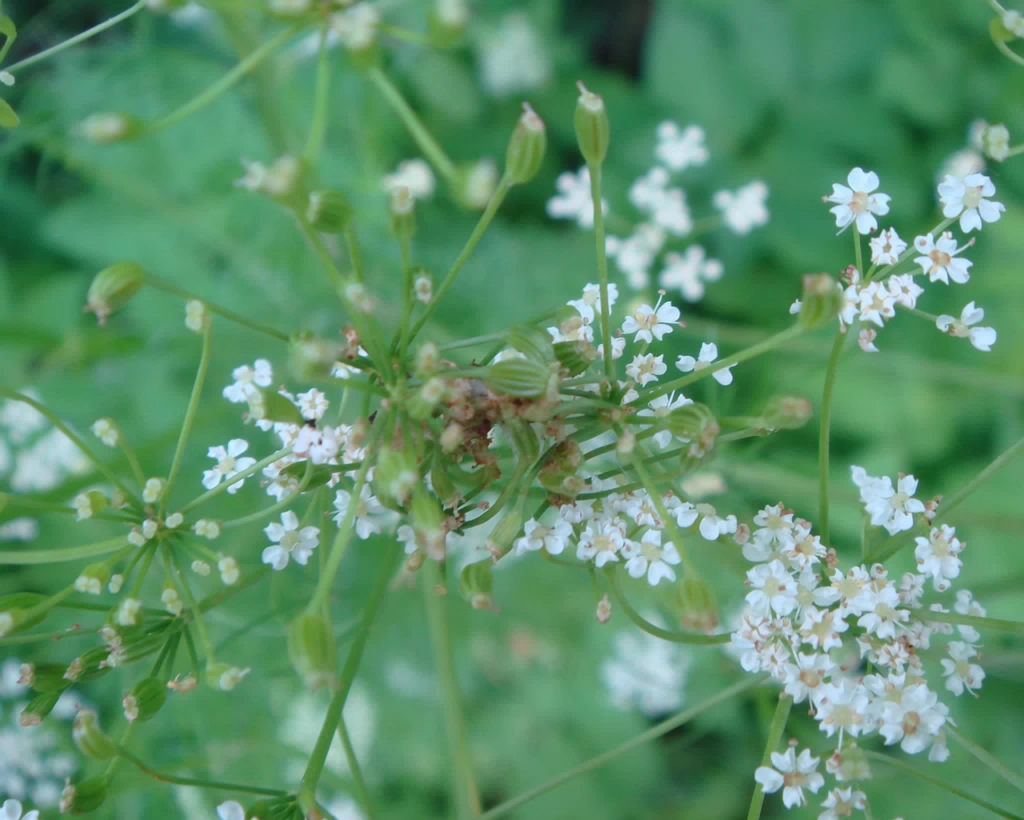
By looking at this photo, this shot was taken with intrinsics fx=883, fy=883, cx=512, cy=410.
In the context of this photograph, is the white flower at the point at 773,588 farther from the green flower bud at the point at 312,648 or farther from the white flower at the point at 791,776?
the green flower bud at the point at 312,648

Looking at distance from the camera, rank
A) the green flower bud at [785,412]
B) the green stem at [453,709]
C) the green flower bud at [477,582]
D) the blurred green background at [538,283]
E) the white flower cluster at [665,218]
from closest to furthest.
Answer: the green flower bud at [785,412], the green flower bud at [477,582], the green stem at [453,709], the white flower cluster at [665,218], the blurred green background at [538,283]

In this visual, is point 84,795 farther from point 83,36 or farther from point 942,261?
point 942,261

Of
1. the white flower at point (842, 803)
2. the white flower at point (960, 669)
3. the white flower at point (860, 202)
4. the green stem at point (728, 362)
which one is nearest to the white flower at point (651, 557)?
the green stem at point (728, 362)

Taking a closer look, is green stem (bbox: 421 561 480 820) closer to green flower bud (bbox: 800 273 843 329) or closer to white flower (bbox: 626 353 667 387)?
white flower (bbox: 626 353 667 387)

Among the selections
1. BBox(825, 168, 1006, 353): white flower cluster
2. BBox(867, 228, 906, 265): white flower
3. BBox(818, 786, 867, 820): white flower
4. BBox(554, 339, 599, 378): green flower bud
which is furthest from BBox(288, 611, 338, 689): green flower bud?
BBox(867, 228, 906, 265): white flower

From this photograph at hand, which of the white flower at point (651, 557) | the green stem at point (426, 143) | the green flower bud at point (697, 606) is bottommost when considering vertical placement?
the white flower at point (651, 557)

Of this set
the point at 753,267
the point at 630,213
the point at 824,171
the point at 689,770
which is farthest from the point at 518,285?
the point at 689,770
